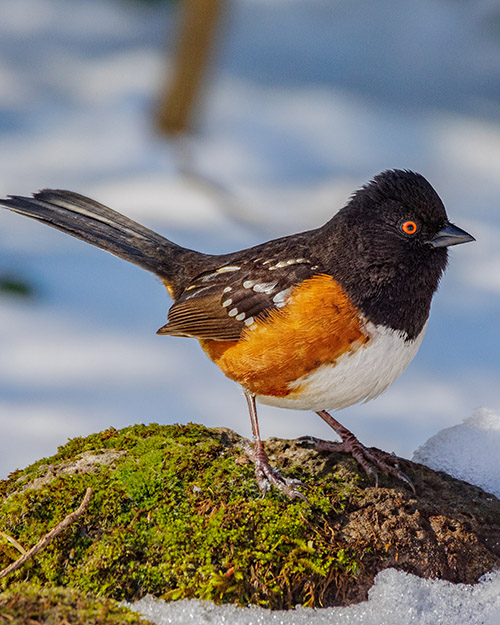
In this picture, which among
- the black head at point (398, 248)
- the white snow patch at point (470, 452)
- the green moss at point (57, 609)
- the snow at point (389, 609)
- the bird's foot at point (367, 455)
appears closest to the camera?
the green moss at point (57, 609)

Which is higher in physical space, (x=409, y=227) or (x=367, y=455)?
(x=409, y=227)

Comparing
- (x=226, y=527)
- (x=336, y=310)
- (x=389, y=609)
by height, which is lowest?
(x=389, y=609)

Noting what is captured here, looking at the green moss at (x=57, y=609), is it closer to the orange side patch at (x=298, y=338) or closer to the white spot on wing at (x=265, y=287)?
the orange side patch at (x=298, y=338)

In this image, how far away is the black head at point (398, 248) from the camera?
9.27 ft

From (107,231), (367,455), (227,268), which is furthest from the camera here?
(107,231)

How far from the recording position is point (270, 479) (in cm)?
273

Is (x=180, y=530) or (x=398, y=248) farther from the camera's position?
(x=398, y=248)

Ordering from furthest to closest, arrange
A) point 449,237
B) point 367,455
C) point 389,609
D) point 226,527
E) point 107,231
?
point 107,231 → point 367,455 → point 449,237 → point 226,527 → point 389,609

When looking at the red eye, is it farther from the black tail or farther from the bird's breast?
the black tail

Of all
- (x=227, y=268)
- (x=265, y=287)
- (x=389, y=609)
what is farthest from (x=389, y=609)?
(x=227, y=268)

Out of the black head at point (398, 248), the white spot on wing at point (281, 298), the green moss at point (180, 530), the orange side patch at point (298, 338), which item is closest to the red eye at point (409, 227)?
the black head at point (398, 248)

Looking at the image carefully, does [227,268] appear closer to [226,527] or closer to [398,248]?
[398,248]

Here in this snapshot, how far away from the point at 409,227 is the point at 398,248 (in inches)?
3.9

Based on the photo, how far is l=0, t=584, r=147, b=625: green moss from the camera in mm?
1933
